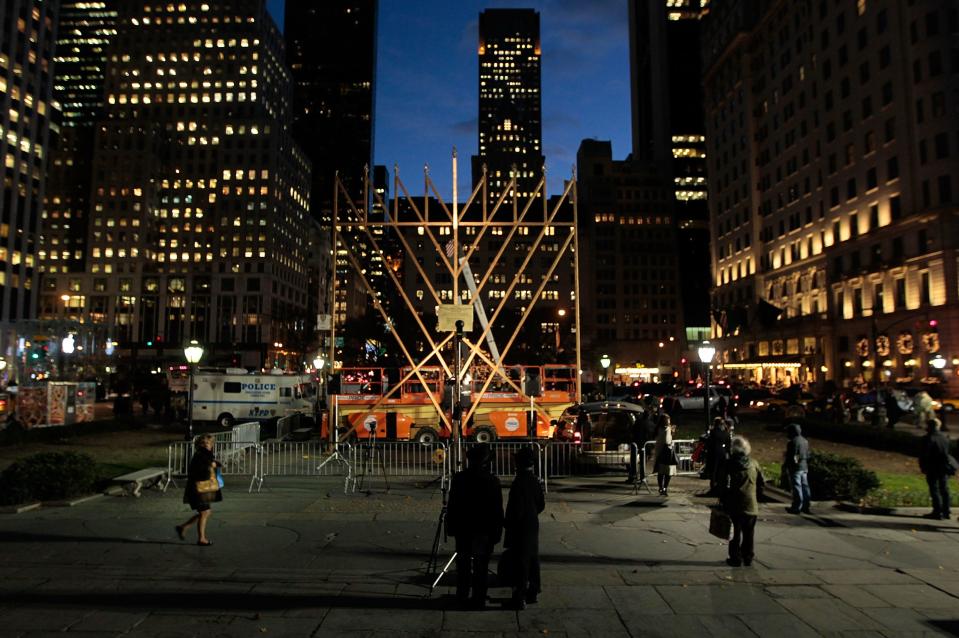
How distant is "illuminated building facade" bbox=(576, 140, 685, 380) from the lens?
378 feet

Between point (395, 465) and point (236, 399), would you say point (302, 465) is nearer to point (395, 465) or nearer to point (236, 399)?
point (395, 465)

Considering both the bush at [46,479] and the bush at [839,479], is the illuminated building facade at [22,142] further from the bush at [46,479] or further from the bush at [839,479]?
the bush at [839,479]

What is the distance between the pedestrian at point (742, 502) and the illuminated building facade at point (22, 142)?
3468 inches

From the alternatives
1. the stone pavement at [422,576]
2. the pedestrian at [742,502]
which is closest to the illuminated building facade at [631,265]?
the stone pavement at [422,576]

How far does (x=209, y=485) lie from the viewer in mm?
9227

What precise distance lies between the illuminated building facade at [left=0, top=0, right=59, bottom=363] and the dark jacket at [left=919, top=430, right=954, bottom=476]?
89.1 metres

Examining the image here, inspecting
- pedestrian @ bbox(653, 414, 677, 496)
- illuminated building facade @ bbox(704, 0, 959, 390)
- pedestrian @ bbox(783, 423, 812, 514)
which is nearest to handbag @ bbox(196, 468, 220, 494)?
pedestrian @ bbox(653, 414, 677, 496)

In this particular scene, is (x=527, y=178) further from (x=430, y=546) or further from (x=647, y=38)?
(x=430, y=546)

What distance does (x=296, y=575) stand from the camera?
773 centimetres

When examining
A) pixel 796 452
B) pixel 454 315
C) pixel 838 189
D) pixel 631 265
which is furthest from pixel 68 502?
pixel 631 265

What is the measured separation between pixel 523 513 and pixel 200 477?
522 cm

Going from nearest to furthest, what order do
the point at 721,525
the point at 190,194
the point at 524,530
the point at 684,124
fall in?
1. the point at 524,530
2. the point at 721,525
3. the point at 190,194
4. the point at 684,124

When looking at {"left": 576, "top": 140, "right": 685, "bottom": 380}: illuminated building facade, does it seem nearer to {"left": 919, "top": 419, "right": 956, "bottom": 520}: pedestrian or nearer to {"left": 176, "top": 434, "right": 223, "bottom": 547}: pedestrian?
{"left": 919, "top": 419, "right": 956, "bottom": 520}: pedestrian

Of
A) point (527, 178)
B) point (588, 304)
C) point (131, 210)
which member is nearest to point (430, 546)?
point (588, 304)
